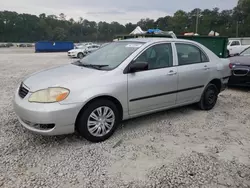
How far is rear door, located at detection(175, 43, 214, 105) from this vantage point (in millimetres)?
4230

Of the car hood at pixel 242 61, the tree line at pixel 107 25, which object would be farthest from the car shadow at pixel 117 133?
the tree line at pixel 107 25

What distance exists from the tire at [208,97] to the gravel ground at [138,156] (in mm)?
531

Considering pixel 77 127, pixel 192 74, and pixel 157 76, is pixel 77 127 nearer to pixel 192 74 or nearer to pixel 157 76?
pixel 157 76

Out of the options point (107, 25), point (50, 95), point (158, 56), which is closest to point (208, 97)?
point (158, 56)

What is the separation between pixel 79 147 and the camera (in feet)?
10.5

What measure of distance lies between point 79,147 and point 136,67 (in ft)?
4.66

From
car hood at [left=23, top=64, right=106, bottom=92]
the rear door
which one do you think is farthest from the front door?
car hood at [left=23, top=64, right=106, bottom=92]

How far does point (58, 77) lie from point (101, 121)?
0.88 m

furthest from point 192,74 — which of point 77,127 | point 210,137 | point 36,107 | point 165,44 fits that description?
point 36,107

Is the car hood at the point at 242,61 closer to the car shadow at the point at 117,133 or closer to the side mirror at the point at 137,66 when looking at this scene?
the car shadow at the point at 117,133

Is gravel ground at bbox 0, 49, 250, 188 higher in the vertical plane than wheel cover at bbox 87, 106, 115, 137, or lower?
lower

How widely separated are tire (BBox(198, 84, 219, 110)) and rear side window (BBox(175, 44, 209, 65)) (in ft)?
1.97

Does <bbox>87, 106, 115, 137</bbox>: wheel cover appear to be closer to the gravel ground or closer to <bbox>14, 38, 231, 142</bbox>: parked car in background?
<bbox>14, 38, 231, 142</bbox>: parked car in background

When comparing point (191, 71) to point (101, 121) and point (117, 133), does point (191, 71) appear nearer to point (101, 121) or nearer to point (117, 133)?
point (117, 133)
